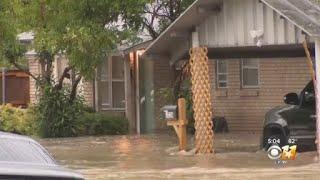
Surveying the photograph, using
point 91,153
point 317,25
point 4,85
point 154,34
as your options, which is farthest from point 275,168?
point 4,85

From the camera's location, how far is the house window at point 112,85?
28.0 metres

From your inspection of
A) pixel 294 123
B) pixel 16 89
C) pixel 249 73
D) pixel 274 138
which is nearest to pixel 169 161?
pixel 274 138

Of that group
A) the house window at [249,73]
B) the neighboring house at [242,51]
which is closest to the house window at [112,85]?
the neighboring house at [242,51]

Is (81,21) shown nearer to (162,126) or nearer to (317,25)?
(317,25)

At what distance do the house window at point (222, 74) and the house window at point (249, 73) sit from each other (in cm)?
65

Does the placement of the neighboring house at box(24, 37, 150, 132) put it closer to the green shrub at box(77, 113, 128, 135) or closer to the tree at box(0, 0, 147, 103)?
the green shrub at box(77, 113, 128, 135)

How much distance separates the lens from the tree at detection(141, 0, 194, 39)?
2095cm

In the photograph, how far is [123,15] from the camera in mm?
20031

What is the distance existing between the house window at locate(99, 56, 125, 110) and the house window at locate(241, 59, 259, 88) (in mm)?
4934

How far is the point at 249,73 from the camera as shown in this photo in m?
25.0

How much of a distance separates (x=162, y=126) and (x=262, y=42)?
36.0 feet

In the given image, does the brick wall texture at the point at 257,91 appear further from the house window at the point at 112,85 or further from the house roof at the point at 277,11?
the house roof at the point at 277,11

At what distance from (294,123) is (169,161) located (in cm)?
276

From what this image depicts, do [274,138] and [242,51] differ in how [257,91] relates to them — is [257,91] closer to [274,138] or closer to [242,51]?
[242,51]
